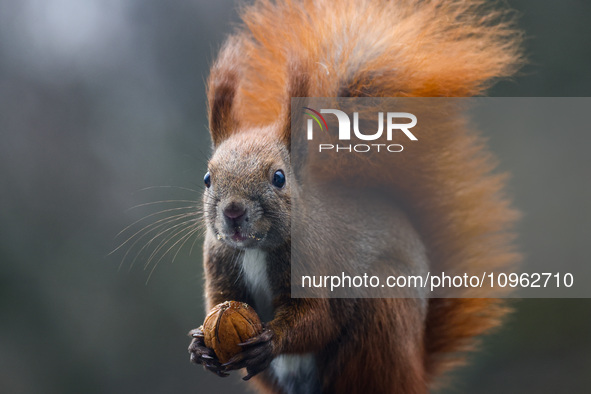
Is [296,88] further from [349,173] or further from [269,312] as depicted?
[269,312]

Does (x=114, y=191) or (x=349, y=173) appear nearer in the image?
(x=349, y=173)

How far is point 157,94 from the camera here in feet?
6.75

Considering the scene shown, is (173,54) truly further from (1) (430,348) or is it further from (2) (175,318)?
(1) (430,348)

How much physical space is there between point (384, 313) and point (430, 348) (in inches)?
12.5

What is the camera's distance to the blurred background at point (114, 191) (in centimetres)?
201

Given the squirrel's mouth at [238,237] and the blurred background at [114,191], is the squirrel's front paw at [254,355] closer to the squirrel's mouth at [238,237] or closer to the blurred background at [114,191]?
the squirrel's mouth at [238,237]

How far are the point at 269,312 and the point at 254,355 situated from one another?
17 centimetres

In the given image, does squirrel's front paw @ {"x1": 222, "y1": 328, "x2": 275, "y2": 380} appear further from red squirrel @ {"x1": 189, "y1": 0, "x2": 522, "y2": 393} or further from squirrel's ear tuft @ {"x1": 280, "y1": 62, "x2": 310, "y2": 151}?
squirrel's ear tuft @ {"x1": 280, "y1": 62, "x2": 310, "y2": 151}

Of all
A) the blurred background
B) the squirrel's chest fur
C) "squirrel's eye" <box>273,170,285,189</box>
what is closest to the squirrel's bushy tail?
"squirrel's eye" <box>273,170,285,189</box>

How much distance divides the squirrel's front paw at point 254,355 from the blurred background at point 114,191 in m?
1.02

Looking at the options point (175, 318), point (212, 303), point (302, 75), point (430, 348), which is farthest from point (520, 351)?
point (302, 75)

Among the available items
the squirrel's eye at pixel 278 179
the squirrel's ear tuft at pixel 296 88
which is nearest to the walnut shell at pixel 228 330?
the squirrel's eye at pixel 278 179

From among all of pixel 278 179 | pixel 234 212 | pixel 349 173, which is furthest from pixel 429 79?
pixel 234 212

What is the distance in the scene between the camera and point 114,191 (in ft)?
6.78
